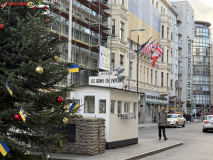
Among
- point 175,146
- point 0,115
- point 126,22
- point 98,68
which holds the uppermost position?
point 126,22

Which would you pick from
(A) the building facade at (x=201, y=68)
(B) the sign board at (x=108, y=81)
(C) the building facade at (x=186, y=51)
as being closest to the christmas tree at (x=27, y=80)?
(B) the sign board at (x=108, y=81)

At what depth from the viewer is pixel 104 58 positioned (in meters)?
39.0

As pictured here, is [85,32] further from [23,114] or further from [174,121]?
[23,114]

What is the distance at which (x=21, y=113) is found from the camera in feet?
21.9

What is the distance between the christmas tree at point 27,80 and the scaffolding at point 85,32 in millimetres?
24746

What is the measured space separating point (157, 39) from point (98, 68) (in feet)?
77.7

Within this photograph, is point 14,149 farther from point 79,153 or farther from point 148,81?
point 148,81

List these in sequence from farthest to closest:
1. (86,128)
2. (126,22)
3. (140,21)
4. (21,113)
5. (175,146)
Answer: (140,21)
(126,22)
(175,146)
(86,128)
(21,113)

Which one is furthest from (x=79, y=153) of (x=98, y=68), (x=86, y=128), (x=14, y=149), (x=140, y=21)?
(x=140, y=21)

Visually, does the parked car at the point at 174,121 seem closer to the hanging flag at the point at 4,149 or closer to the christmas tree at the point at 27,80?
the christmas tree at the point at 27,80

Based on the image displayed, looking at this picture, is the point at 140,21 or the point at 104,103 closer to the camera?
the point at 104,103

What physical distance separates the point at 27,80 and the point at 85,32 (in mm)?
30948

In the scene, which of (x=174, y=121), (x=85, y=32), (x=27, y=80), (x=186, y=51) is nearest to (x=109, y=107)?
(x=27, y=80)

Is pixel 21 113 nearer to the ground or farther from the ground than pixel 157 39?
nearer to the ground
